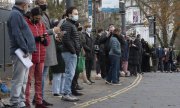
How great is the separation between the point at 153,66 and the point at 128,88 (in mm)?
18775

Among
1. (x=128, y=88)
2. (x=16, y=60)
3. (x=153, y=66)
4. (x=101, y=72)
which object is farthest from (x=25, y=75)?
(x=153, y=66)

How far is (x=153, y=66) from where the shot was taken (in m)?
34.8

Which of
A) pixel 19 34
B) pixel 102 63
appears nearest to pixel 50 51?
pixel 19 34

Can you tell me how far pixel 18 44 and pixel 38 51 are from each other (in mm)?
1020

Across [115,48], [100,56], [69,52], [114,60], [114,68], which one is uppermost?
[115,48]

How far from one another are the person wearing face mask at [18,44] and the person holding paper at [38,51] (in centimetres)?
55

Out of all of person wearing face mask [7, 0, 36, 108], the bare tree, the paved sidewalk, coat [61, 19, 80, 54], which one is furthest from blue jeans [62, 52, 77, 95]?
the bare tree

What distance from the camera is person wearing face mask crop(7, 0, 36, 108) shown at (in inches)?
360

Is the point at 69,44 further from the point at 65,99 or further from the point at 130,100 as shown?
the point at 130,100

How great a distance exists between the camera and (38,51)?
10117 mm

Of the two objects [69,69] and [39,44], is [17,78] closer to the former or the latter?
[39,44]

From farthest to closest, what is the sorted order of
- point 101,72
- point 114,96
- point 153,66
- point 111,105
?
1. point 153,66
2. point 101,72
3. point 114,96
4. point 111,105

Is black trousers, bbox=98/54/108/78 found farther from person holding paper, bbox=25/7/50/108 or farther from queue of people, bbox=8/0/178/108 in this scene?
person holding paper, bbox=25/7/50/108

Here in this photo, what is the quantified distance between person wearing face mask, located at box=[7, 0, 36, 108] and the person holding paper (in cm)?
55
